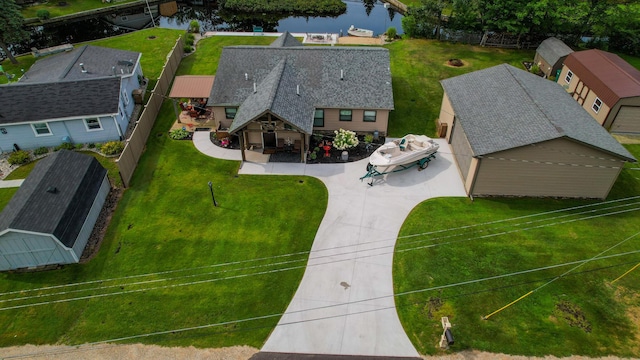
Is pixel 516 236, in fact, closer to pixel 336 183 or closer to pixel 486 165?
pixel 486 165

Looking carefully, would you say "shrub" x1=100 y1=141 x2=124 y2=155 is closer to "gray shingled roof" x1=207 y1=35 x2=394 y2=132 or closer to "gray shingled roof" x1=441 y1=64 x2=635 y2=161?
"gray shingled roof" x1=207 y1=35 x2=394 y2=132

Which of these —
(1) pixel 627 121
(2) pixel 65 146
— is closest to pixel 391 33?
(1) pixel 627 121

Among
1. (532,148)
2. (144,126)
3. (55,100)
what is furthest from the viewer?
(144,126)

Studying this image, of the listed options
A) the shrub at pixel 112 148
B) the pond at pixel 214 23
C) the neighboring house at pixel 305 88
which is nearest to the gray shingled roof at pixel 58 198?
the shrub at pixel 112 148

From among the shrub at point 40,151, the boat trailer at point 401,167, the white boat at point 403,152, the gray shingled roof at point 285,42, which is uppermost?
the gray shingled roof at point 285,42

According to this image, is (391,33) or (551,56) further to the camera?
(391,33)

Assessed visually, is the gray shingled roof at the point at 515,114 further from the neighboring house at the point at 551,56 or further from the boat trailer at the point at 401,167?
the neighboring house at the point at 551,56

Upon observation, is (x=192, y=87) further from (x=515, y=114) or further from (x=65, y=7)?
(x=65, y=7)
